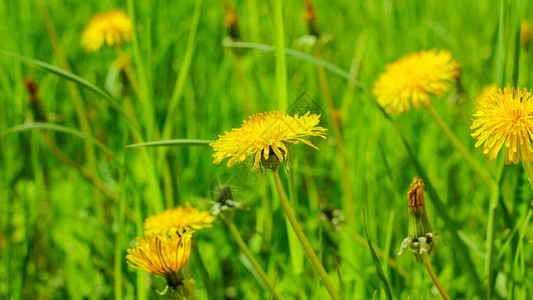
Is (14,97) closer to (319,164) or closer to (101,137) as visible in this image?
(101,137)

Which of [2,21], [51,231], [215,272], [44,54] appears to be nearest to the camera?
[215,272]

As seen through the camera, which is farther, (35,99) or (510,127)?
(35,99)

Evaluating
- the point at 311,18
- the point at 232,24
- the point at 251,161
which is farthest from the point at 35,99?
the point at 251,161

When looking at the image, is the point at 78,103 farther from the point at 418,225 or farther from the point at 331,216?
the point at 418,225

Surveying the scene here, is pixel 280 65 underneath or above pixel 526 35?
underneath

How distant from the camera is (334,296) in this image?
2.23ft

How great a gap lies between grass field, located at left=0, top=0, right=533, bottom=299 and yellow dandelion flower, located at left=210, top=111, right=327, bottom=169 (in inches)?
2.3

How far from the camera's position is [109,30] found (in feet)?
5.30

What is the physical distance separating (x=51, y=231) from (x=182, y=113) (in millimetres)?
501

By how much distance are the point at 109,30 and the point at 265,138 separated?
45.0 inches

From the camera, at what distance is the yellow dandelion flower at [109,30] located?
63.6 inches

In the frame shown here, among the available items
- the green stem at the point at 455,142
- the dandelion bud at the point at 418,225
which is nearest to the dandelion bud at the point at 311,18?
the green stem at the point at 455,142

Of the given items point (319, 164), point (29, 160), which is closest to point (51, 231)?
point (29, 160)

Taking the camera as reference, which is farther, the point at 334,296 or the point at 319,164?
the point at 319,164
